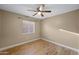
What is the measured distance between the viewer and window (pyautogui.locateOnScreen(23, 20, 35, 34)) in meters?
1.64

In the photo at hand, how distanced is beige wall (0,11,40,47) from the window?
5cm

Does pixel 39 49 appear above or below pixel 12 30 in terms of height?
below

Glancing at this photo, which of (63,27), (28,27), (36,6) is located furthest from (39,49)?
(36,6)

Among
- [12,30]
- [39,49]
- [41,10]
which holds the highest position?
[41,10]

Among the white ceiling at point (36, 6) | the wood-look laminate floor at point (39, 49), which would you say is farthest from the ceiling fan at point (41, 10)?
the wood-look laminate floor at point (39, 49)

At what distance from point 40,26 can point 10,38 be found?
52cm

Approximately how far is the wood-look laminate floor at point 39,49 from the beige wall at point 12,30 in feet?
0.34

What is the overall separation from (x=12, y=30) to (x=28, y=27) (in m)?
0.26

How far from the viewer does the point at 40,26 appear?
1.65m

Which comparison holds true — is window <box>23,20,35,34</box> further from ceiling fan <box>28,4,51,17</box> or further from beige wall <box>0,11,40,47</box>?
ceiling fan <box>28,4,51,17</box>

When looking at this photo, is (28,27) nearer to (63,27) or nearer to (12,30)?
(12,30)

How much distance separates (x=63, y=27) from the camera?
5.22 ft

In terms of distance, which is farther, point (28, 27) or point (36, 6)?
point (28, 27)
